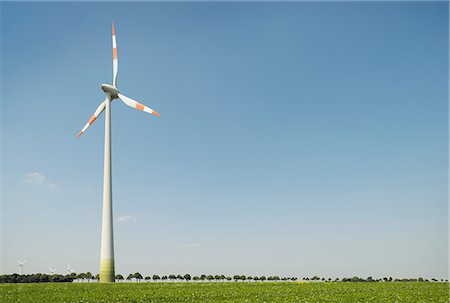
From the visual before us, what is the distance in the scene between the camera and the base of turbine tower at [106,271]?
188 feet

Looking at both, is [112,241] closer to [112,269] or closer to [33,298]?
[112,269]

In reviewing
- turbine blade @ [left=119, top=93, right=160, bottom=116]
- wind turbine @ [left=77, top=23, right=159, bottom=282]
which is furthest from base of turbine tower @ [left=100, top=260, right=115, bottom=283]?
turbine blade @ [left=119, top=93, right=160, bottom=116]

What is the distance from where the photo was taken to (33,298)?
31.9 meters

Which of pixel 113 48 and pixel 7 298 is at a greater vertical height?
pixel 113 48

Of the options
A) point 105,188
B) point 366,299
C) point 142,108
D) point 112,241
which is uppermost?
point 142,108

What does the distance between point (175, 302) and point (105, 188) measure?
3450cm

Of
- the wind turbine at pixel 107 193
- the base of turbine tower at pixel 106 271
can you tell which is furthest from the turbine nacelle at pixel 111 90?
the base of turbine tower at pixel 106 271

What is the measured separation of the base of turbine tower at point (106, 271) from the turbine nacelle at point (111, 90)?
1174 inches

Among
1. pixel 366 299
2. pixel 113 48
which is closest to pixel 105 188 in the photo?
pixel 113 48

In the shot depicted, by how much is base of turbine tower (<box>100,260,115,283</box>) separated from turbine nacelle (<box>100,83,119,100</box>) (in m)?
29.8

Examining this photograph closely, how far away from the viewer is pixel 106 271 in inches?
2261

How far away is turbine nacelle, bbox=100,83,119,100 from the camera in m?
69.9

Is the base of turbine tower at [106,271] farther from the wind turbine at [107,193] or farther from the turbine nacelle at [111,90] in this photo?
the turbine nacelle at [111,90]

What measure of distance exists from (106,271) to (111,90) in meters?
32.0
